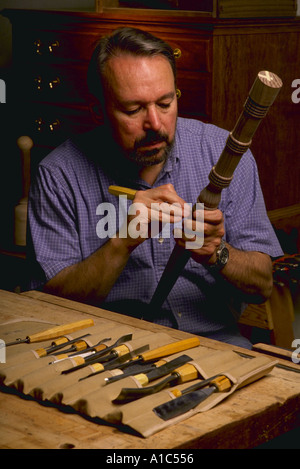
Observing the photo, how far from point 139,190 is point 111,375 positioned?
3.68 feet

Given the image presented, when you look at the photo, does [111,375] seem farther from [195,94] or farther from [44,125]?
[44,125]

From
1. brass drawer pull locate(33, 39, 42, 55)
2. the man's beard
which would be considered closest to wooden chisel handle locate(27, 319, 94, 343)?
the man's beard

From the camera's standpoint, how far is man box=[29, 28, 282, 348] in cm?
275

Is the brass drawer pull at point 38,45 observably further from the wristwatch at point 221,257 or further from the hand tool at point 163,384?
the hand tool at point 163,384

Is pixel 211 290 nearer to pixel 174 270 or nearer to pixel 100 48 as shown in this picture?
pixel 174 270

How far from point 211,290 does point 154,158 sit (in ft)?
1.76

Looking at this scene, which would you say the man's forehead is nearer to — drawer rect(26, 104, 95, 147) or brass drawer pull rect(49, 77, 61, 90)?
drawer rect(26, 104, 95, 147)

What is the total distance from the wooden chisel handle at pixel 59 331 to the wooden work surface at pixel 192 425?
0.29 meters

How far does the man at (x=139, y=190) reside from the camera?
275 cm

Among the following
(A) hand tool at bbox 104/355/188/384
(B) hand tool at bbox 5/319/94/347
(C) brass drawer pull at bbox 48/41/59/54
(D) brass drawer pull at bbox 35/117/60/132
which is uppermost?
(C) brass drawer pull at bbox 48/41/59/54

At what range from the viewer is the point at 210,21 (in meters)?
3.46

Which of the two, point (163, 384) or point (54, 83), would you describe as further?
point (54, 83)

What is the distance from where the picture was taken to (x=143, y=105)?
2760mm

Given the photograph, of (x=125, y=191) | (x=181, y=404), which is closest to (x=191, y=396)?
(x=181, y=404)
